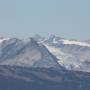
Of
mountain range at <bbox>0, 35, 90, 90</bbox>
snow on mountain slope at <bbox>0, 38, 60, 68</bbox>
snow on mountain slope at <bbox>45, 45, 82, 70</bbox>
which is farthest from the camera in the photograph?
snow on mountain slope at <bbox>45, 45, 82, 70</bbox>

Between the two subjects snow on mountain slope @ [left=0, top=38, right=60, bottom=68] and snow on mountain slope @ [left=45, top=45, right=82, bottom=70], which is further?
snow on mountain slope @ [left=45, top=45, right=82, bottom=70]

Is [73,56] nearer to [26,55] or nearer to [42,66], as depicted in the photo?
[26,55]

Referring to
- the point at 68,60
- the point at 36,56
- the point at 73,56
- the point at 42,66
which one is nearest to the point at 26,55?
the point at 36,56

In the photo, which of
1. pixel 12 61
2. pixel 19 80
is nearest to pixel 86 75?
pixel 19 80

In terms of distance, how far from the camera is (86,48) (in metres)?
11.0

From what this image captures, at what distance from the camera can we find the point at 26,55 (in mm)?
8641

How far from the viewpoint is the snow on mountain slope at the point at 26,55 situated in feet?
27.0

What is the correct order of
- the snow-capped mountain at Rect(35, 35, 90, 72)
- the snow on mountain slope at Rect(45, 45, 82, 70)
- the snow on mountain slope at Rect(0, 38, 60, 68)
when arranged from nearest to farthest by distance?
the snow on mountain slope at Rect(0, 38, 60, 68)
the snow on mountain slope at Rect(45, 45, 82, 70)
the snow-capped mountain at Rect(35, 35, 90, 72)

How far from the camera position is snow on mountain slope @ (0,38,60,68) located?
27.0ft

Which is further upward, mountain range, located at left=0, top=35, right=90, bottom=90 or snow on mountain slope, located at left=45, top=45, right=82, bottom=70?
mountain range, located at left=0, top=35, right=90, bottom=90

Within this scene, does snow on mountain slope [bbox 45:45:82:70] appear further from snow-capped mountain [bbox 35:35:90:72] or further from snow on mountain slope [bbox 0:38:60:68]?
snow on mountain slope [bbox 0:38:60:68]

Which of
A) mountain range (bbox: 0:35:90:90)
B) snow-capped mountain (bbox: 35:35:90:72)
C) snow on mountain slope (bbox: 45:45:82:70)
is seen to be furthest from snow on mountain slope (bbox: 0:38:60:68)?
snow-capped mountain (bbox: 35:35:90:72)

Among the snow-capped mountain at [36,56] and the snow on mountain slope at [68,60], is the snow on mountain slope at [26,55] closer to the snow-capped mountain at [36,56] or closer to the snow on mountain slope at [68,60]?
the snow-capped mountain at [36,56]

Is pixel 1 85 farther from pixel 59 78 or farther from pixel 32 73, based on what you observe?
pixel 59 78
